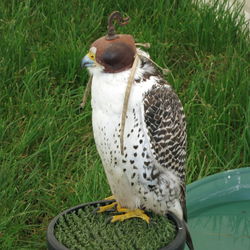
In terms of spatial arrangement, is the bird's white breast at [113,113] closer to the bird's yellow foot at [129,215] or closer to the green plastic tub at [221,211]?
the bird's yellow foot at [129,215]

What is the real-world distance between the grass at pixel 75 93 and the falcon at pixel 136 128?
2.49 ft

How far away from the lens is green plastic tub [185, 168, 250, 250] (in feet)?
8.41

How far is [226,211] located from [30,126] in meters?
1.12

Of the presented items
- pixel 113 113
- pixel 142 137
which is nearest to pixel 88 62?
pixel 113 113

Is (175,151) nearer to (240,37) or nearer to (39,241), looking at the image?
(39,241)

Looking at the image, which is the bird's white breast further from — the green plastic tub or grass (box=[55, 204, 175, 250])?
the green plastic tub

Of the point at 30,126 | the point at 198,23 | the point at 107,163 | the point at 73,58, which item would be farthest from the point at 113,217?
the point at 198,23

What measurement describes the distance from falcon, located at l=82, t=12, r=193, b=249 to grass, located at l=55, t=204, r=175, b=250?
1.5 inches

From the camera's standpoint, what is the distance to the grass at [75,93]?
2969mm

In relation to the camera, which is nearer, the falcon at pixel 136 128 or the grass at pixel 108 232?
the falcon at pixel 136 128

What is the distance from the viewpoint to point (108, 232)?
6.80 ft

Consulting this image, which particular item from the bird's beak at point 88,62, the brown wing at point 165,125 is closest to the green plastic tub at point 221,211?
the brown wing at point 165,125

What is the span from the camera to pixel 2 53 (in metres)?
3.69

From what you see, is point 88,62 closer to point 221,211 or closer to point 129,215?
point 129,215
